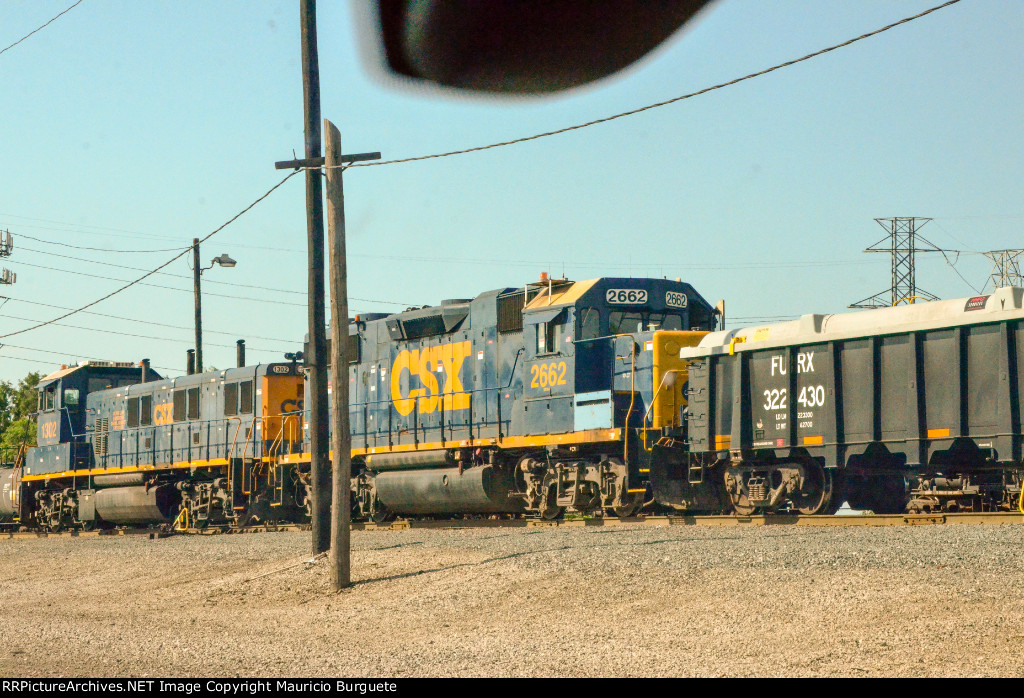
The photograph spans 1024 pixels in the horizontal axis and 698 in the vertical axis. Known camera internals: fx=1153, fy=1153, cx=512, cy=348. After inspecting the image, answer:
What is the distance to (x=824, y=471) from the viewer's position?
57.6 feet

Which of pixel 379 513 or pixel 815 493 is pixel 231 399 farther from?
pixel 815 493

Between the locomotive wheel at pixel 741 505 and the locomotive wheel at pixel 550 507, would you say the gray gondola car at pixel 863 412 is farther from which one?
the locomotive wheel at pixel 550 507

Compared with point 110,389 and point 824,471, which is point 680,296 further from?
point 110,389

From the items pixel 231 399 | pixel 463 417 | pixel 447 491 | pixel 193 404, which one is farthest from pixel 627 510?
pixel 193 404

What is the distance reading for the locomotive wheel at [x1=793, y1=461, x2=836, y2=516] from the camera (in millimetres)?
17422

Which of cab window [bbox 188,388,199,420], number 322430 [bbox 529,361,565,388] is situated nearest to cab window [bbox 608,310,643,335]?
number 322430 [bbox 529,361,565,388]

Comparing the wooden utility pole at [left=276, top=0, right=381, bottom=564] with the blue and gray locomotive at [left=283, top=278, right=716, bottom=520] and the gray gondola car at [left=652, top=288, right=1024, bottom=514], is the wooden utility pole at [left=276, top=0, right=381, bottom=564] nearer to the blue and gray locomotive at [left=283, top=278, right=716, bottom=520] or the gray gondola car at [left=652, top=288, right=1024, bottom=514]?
the blue and gray locomotive at [left=283, top=278, right=716, bottom=520]

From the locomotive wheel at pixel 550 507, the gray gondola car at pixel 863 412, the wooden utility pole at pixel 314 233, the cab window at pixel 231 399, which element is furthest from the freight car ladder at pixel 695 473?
the cab window at pixel 231 399

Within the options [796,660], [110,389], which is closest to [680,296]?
[796,660]

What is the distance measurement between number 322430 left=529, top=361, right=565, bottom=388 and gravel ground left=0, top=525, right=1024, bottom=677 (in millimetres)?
3863

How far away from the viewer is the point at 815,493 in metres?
17.7

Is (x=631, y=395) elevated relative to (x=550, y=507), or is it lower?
elevated

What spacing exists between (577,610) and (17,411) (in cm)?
8043

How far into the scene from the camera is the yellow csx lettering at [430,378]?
21.8 meters
